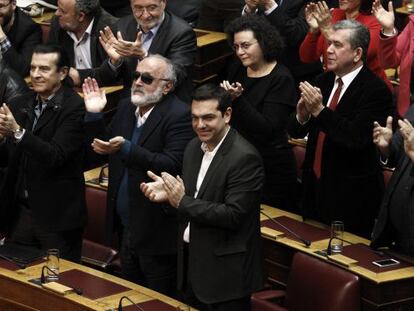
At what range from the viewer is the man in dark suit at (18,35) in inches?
267

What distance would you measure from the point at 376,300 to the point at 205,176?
873 mm

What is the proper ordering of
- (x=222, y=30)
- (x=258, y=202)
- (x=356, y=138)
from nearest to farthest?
(x=258, y=202), (x=356, y=138), (x=222, y=30)

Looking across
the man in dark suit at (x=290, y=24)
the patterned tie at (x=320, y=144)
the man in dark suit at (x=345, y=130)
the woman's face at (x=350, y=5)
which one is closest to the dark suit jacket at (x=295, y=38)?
the man in dark suit at (x=290, y=24)

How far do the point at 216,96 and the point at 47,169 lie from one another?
93 cm

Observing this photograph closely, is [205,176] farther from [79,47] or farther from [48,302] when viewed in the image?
[79,47]

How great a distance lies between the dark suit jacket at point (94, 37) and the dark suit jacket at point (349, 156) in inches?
63.1

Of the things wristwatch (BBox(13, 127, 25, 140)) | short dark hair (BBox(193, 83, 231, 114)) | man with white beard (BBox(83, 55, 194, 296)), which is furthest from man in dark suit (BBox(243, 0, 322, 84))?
wristwatch (BBox(13, 127, 25, 140))

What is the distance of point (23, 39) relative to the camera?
6895 millimetres

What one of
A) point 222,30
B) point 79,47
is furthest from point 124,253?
point 222,30

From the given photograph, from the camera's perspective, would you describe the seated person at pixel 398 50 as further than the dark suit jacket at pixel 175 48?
No

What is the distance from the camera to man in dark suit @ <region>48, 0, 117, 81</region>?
6.62m

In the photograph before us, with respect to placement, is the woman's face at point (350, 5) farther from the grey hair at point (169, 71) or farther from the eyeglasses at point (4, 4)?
the eyeglasses at point (4, 4)

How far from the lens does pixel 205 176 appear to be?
189 inches

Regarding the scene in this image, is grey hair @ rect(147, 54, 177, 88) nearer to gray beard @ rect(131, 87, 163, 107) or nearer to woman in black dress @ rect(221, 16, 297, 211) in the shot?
gray beard @ rect(131, 87, 163, 107)
